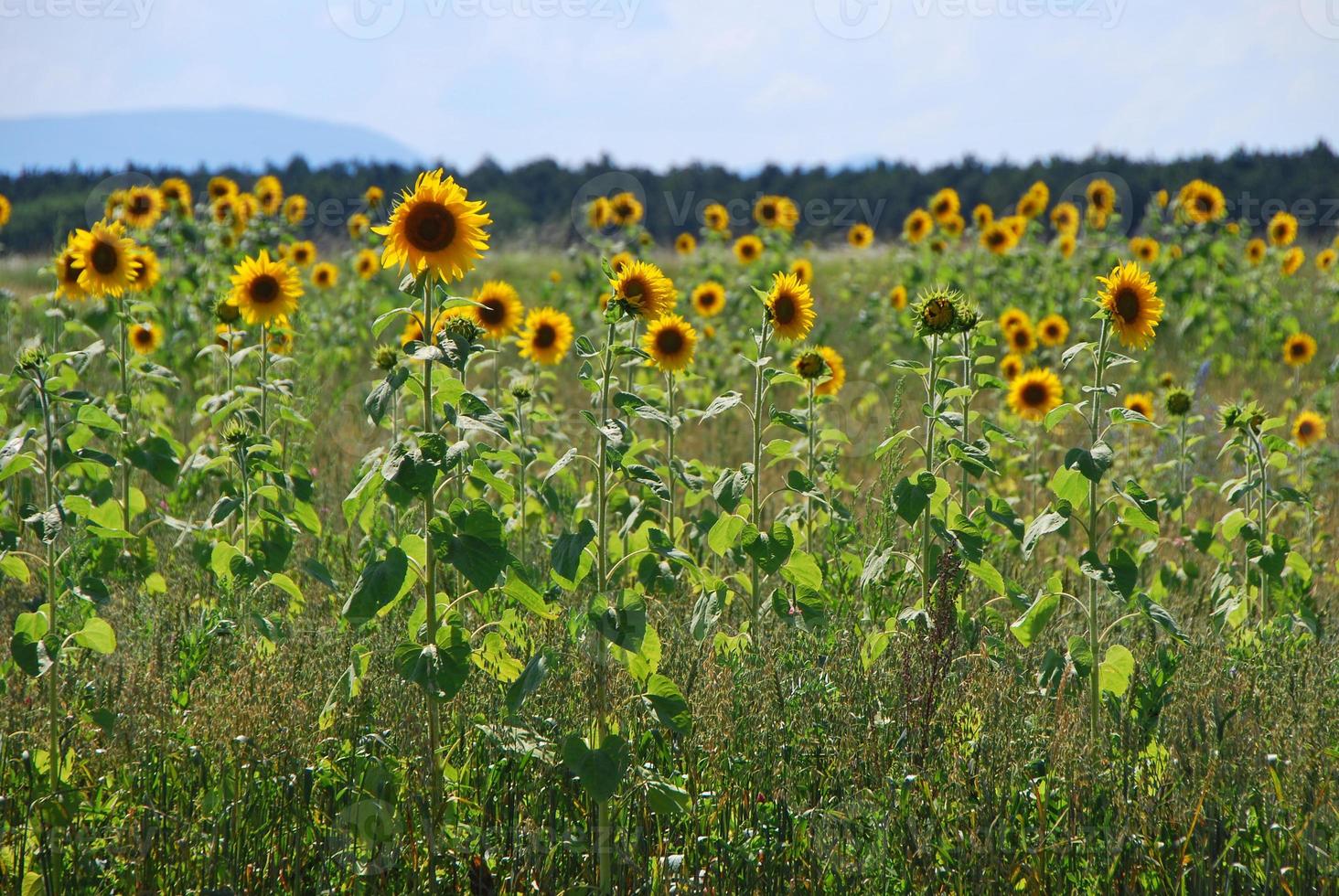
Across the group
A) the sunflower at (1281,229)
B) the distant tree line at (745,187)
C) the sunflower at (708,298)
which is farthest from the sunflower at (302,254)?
the distant tree line at (745,187)

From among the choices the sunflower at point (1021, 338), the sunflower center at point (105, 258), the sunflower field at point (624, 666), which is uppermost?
the sunflower center at point (105, 258)

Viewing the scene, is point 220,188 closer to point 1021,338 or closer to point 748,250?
point 748,250

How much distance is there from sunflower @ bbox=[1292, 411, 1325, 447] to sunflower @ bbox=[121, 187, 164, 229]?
753 centimetres

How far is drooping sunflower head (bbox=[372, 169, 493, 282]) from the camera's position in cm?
281

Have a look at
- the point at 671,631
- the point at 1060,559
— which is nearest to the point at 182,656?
the point at 671,631

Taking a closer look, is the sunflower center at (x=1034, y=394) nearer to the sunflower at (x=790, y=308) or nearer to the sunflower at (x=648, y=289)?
the sunflower at (x=790, y=308)

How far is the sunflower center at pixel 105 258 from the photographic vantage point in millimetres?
4703

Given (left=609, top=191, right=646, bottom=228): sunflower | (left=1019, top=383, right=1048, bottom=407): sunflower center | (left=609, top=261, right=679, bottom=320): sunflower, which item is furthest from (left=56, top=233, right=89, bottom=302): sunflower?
(left=609, top=191, right=646, bottom=228): sunflower

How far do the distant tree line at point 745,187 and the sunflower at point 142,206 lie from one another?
15.5 m

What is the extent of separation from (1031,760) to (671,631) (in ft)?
4.07

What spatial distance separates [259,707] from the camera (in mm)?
3076

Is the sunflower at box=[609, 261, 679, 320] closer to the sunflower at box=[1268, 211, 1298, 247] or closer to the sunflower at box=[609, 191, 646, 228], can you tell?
the sunflower at box=[609, 191, 646, 228]

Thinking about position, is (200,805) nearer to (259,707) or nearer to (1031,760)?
(259,707)

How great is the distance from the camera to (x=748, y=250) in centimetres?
1081
